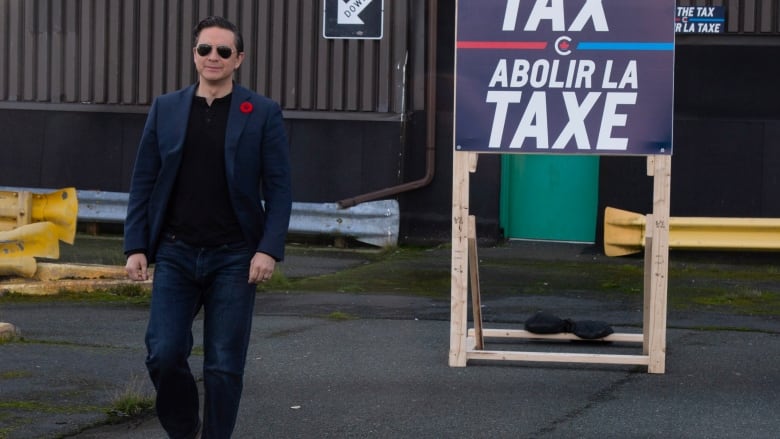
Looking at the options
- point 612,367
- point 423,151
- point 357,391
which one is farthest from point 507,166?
point 357,391

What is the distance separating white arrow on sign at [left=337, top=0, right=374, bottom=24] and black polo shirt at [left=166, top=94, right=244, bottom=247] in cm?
1068

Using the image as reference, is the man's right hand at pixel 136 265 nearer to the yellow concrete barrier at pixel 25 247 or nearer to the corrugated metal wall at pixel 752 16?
the yellow concrete barrier at pixel 25 247

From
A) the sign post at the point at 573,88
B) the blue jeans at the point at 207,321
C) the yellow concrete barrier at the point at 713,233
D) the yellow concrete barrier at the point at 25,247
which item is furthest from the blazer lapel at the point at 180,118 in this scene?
the yellow concrete barrier at the point at 713,233

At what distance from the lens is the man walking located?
5332 mm

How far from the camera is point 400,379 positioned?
7676mm

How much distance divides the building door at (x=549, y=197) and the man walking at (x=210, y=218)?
1047 cm

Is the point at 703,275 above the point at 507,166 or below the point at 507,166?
below

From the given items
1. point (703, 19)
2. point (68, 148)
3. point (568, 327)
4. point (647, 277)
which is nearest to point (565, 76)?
point (647, 277)

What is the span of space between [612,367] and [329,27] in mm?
8609

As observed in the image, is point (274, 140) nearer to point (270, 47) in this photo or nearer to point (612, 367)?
point (612, 367)

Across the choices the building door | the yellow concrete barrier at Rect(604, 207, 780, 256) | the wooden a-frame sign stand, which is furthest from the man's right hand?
the building door

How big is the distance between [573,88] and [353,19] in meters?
8.25

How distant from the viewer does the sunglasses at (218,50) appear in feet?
17.5

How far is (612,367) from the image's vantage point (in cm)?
823
